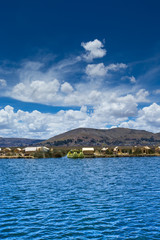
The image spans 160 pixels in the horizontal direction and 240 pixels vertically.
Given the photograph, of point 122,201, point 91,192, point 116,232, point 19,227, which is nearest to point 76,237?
point 116,232

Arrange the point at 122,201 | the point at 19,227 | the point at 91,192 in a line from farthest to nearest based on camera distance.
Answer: the point at 91,192, the point at 122,201, the point at 19,227

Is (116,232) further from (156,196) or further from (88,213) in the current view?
(156,196)

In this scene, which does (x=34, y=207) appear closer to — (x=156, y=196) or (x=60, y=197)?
(x=60, y=197)

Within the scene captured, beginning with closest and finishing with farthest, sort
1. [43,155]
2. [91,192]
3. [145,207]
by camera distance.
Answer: [145,207] < [91,192] < [43,155]

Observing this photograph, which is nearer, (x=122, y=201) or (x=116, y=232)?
(x=116, y=232)

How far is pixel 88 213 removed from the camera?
963 inches

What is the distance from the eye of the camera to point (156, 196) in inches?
1271

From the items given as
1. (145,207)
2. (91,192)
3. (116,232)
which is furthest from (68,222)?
(91,192)

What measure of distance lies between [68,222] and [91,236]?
13.6 ft

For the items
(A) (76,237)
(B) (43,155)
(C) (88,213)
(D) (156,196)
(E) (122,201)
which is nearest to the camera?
(A) (76,237)

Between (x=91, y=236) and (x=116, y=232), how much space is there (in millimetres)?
2246

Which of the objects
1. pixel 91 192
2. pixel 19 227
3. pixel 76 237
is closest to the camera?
pixel 76 237

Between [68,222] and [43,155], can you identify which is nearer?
[68,222]

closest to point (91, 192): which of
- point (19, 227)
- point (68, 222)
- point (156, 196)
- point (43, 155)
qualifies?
point (156, 196)
